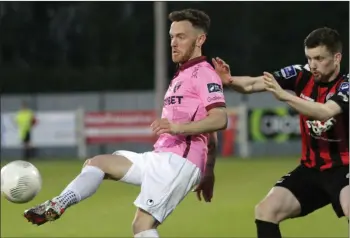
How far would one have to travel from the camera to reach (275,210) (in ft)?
23.1

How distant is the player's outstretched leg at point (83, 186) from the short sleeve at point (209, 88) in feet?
2.34

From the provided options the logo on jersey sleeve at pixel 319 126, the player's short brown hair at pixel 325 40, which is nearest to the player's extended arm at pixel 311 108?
the logo on jersey sleeve at pixel 319 126

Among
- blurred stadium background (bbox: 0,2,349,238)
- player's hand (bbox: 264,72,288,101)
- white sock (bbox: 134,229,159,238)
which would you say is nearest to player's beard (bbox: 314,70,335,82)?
player's hand (bbox: 264,72,288,101)

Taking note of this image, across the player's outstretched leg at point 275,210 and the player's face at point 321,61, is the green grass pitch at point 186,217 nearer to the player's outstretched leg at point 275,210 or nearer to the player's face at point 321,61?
the player's outstretched leg at point 275,210

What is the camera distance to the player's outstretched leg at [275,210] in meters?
7.06

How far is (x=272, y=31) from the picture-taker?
32094 millimetres

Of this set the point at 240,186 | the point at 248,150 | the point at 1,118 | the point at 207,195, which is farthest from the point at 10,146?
the point at 207,195

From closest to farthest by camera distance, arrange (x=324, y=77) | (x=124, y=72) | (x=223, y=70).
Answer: (x=324, y=77) → (x=223, y=70) → (x=124, y=72)

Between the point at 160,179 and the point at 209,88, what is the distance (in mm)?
738

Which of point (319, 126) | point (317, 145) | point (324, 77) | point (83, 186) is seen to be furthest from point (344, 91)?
point (83, 186)

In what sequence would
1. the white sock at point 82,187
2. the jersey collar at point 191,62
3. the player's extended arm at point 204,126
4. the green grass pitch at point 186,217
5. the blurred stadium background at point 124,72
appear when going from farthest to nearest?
the blurred stadium background at point 124,72, the green grass pitch at point 186,217, the jersey collar at point 191,62, the player's extended arm at point 204,126, the white sock at point 82,187

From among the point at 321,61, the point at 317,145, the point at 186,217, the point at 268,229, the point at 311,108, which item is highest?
the point at 321,61

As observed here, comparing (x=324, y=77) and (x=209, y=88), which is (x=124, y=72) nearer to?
(x=324, y=77)

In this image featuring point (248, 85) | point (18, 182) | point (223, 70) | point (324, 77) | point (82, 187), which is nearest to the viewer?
point (82, 187)
